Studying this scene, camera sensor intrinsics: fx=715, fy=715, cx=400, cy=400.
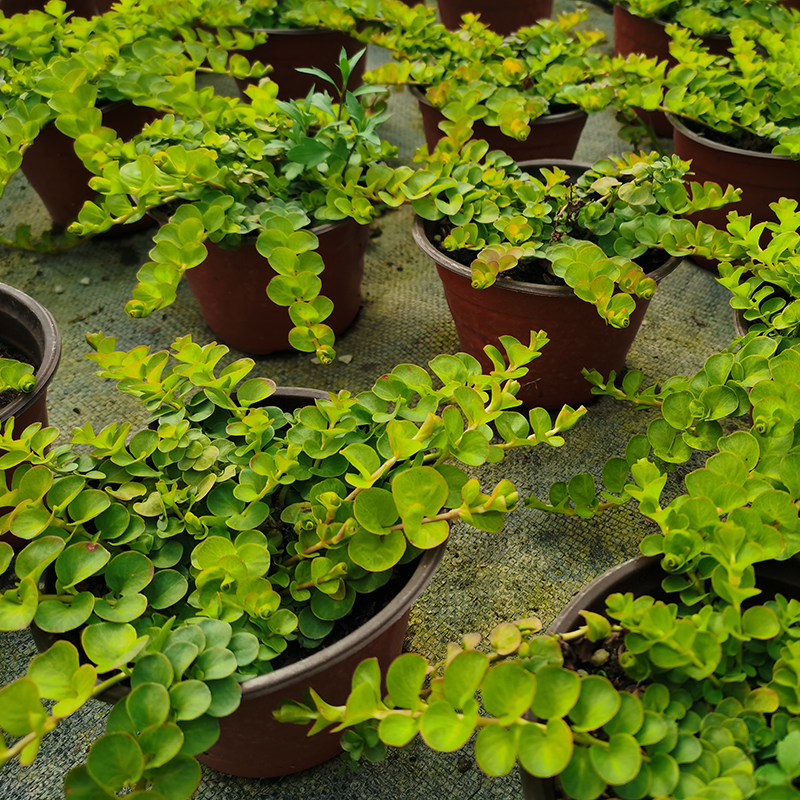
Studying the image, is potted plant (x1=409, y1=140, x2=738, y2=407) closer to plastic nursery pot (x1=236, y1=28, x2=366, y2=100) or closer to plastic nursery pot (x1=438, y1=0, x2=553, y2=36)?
plastic nursery pot (x1=236, y1=28, x2=366, y2=100)

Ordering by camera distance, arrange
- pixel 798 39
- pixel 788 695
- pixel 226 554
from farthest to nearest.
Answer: pixel 798 39, pixel 226 554, pixel 788 695

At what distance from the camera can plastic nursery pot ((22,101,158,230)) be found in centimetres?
176

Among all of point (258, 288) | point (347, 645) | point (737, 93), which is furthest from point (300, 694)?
point (737, 93)

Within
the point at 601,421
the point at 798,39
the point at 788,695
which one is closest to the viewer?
the point at 788,695

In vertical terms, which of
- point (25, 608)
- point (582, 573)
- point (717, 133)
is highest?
point (25, 608)

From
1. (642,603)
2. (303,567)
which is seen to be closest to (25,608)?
(303,567)

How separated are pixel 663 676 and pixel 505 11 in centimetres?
251

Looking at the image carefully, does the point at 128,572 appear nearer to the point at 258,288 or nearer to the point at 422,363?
the point at 258,288

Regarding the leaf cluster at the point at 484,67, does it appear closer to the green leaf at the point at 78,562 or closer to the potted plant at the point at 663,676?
the potted plant at the point at 663,676

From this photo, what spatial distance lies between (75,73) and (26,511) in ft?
3.08

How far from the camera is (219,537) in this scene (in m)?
0.76

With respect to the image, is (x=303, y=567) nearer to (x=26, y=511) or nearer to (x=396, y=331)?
(x=26, y=511)

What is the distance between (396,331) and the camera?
5.41 ft

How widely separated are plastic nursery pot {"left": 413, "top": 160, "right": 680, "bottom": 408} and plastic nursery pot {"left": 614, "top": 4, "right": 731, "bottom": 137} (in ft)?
3.73
